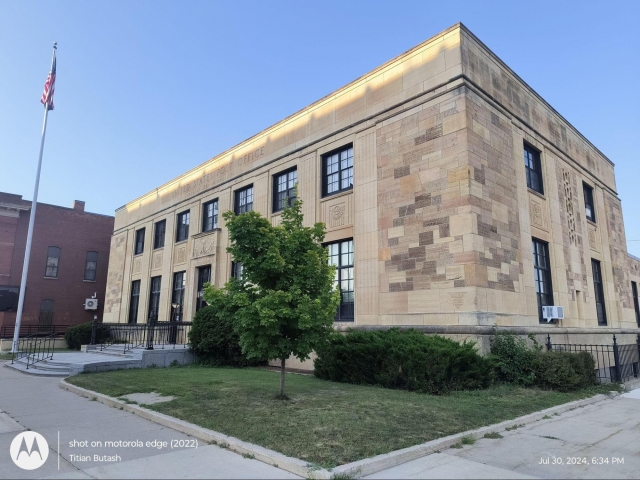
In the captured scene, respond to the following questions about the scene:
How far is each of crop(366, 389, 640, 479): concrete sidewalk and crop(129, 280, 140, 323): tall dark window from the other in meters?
27.1

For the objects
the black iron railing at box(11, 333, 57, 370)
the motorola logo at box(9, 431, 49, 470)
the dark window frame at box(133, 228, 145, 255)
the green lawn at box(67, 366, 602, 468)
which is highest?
the dark window frame at box(133, 228, 145, 255)

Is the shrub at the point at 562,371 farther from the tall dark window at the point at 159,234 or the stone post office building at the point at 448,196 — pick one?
the tall dark window at the point at 159,234

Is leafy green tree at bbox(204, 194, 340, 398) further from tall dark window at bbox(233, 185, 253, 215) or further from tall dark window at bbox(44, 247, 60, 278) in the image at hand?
tall dark window at bbox(44, 247, 60, 278)

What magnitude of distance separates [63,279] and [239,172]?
74.1 ft

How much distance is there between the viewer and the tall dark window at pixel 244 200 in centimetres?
2205

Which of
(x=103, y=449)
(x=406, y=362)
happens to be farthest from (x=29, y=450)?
(x=406, y=362)

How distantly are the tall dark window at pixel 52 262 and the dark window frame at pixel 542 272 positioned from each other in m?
35.3

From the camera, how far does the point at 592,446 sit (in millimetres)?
6797

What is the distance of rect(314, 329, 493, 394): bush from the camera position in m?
10.7

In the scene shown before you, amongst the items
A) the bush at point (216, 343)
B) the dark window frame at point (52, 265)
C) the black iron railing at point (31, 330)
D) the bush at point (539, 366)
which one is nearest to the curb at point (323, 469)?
the bush at point (539, 366)

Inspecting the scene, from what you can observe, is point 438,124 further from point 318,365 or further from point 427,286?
point 318,365

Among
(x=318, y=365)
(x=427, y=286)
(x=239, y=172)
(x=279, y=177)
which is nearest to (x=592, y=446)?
(x=427, y=286)

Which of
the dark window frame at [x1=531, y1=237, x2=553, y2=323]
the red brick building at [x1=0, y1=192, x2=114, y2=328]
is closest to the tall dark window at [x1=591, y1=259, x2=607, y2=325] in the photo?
the dark window frame at [x1=531, y1=237, x2=553, y2=323]

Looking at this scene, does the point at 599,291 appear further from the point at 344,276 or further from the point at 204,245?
the point at 204,245
